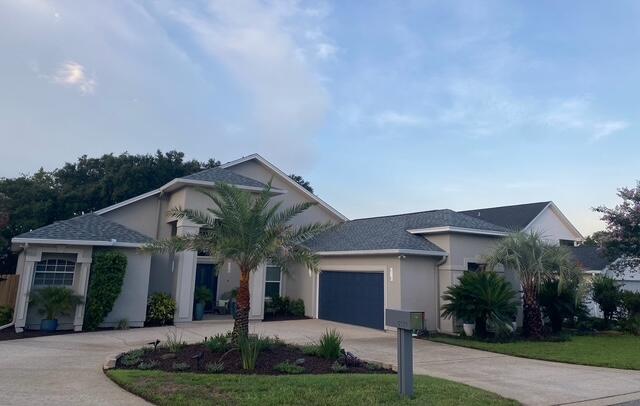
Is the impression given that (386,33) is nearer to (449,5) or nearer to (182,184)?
(449,5)

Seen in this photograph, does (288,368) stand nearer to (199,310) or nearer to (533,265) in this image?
(533,265)

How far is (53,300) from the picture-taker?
46.9ft

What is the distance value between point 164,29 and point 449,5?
948 centimetres

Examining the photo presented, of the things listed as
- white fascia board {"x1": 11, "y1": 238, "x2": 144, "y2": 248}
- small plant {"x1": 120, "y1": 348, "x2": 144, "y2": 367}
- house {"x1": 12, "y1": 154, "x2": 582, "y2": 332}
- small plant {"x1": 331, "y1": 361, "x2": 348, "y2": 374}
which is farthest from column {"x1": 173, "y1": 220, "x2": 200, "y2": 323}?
small plant {"x1": 331, "y1": 361, "x2": 348, "y2": 374}

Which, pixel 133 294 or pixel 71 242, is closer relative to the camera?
pixel 71 242

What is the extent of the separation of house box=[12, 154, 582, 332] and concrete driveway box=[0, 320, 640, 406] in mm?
2114

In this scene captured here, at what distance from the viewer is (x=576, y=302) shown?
16.1m

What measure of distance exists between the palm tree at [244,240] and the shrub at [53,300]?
577cm

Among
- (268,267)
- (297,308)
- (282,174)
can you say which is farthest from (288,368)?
(282,174)

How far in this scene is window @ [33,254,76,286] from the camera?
15.2 m

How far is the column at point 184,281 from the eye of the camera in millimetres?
17469

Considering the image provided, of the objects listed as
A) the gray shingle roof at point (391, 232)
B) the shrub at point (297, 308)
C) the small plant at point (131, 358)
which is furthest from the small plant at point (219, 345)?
the shrub at point (297, 308)

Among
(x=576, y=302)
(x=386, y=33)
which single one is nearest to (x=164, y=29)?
(x=386, y=33)

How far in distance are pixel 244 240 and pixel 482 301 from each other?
886 centimetres
